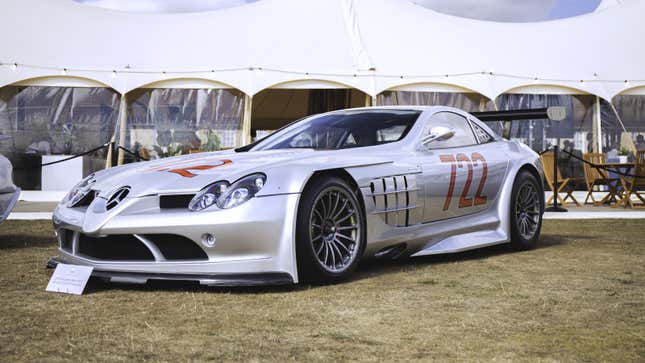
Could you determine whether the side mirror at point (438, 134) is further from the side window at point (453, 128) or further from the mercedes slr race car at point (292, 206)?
the side window at point (453, 128)

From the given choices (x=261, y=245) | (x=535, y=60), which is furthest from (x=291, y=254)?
(x=535, y=60)

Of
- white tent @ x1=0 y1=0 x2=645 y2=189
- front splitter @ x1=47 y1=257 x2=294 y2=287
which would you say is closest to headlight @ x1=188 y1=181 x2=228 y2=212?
front splitter @ x1=47 y1=257 x2=294 y2=287

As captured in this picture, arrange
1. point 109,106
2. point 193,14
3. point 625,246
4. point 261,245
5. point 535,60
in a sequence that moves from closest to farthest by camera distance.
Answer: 1. point 261,245
2. point 625,246
3. point 109,106
4. point 535,60
5. point 193,14

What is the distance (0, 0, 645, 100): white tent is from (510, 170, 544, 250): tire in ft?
30.3

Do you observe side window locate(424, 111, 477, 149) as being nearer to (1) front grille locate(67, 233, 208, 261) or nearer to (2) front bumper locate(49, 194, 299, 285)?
(2) front bumper locate(49, 194, 299, 285)

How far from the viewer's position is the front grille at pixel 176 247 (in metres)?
4.22

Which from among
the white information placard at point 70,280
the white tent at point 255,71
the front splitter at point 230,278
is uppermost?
the white tent at point 255,71

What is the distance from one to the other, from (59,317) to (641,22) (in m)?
18.3

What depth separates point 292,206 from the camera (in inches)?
169

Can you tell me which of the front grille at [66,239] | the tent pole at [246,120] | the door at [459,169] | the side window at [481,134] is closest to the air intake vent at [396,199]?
the door at [459,169]

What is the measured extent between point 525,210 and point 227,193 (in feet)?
11.1

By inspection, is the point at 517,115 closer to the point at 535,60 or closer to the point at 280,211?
the point at 280,211

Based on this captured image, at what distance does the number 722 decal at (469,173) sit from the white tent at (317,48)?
9805mm

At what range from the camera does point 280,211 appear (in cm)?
424
